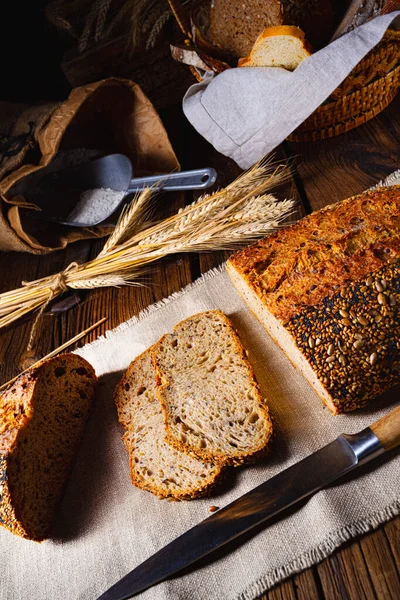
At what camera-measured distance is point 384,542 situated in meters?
1.84

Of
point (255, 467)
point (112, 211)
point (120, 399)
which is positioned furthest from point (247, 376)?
point (112, 211)

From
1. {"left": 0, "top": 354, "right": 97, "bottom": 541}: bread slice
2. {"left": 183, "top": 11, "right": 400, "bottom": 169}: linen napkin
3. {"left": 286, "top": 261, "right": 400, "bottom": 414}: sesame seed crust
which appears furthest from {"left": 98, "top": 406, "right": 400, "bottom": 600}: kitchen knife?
{"left": 183, "top": 11, "right": 400, "bottom": 169}: linen napkin

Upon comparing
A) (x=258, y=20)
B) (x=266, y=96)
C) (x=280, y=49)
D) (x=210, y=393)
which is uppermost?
(x=258, y=20)

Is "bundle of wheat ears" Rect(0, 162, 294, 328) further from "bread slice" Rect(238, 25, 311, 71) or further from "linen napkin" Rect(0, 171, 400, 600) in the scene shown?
"bread slice" Rect(238, 25, 311, 71)

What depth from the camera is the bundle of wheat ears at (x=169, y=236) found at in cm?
277

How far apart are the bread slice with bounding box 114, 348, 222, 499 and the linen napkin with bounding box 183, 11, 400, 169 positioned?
135 cm

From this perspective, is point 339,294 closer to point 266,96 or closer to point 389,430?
point 389,430

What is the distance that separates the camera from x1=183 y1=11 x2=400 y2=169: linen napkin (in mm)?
2713

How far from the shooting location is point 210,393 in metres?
2.23

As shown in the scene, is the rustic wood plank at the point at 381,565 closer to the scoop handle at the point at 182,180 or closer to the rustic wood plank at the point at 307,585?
the rustic wood plank at the point at 307,585

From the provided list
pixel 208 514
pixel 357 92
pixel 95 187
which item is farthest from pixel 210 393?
pixel 357 92

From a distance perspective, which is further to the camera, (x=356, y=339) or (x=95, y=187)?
(x=95, y=187)

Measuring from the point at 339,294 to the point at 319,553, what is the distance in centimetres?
89

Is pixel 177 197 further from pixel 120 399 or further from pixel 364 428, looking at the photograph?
pixel 364 428
